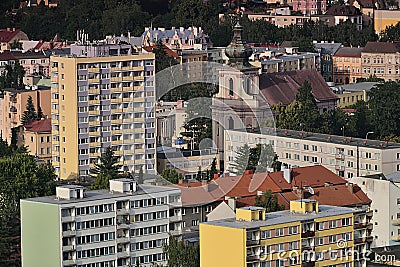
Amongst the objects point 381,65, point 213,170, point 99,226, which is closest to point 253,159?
point 213,170

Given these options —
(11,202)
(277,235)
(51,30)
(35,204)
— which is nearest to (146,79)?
(11,202)

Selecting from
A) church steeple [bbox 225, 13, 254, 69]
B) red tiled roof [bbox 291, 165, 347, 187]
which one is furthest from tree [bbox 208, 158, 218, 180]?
church steeple [bbox 225, 13, 254, 69]

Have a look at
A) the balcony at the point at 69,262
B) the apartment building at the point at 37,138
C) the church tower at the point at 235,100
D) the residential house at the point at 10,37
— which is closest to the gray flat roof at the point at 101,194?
the balcony at the point at 69,262

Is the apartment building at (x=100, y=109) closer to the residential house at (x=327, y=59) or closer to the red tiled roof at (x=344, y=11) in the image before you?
the residential house at (x=327, y=59)

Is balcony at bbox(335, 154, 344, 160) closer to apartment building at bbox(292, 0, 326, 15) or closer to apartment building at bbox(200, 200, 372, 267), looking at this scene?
apartment building at bbox(200, 200, 372, 267)

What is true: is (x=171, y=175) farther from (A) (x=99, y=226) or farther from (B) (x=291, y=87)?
(B) (x=291, y=87)

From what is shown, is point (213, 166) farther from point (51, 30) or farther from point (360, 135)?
point (51, 30)
